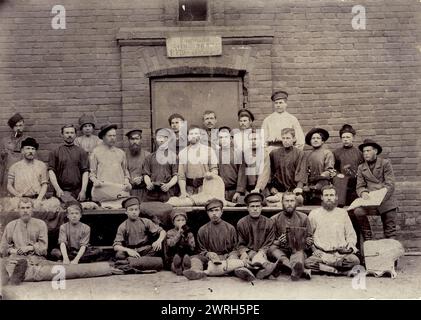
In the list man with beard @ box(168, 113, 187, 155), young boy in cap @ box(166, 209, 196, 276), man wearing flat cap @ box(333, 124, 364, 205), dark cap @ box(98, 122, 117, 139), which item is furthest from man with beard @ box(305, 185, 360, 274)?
dark cap @ box(98, 122, 117, 139)

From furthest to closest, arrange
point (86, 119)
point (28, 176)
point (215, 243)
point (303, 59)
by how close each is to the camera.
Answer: point (303, 59) → point (86, 119) → point (28, 176) → point (215, 243)

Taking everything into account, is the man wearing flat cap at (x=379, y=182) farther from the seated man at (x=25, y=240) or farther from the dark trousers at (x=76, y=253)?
the seated man at (x=25, y=240)

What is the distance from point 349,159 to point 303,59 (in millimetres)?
1718

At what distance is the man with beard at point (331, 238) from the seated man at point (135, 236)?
70.0 inches

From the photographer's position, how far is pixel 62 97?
29.5 ft

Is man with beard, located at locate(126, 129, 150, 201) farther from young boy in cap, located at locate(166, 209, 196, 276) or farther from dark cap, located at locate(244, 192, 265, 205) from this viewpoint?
dark cap, located at locate(244, 192, 265, 205)

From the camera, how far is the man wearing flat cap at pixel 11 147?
8.18m

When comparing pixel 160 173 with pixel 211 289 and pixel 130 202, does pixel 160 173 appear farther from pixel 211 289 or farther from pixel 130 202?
pixel 211 289

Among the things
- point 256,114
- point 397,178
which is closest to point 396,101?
point 397,178

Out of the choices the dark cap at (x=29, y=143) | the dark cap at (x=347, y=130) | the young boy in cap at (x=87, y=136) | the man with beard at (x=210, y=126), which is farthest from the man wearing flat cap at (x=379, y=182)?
the dark cap at (x=29, y=143)

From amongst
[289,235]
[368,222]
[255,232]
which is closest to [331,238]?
[289,235]

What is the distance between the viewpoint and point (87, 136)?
8695 millimetres
